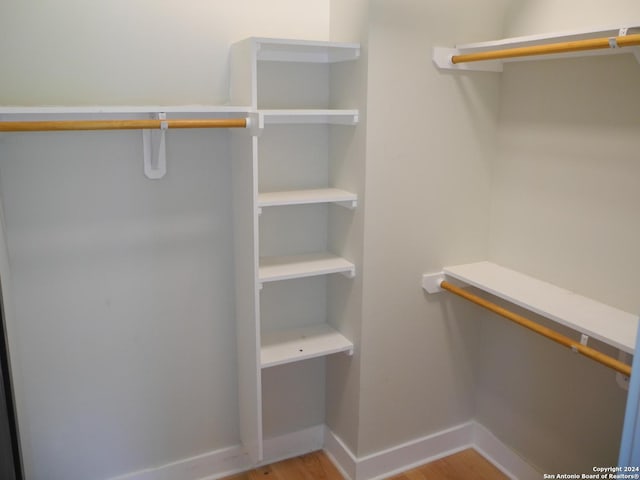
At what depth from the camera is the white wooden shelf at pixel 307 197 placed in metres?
2.01

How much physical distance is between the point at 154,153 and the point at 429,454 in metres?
1.85

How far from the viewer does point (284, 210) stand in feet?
7.63

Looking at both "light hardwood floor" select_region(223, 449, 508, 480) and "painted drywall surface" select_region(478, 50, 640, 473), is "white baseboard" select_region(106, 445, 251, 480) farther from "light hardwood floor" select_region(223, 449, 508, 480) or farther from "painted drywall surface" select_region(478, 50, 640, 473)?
"painted drywall surface" select_region(478, 50, 640, 473)

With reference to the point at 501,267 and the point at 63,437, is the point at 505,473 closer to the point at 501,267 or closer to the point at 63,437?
the point at 501,267

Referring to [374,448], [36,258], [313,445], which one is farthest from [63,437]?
[374,448]

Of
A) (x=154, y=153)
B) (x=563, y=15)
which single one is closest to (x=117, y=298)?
(x=154, y=153)

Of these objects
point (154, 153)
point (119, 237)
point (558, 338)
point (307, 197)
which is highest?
point (154, 153)

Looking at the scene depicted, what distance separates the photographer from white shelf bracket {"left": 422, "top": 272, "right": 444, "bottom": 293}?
2316mm

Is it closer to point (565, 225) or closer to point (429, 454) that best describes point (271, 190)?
point (565, 225)

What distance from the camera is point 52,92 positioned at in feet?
6.14

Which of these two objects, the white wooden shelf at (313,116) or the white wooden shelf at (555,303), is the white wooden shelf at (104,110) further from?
the white wooden shelf at (555,303)

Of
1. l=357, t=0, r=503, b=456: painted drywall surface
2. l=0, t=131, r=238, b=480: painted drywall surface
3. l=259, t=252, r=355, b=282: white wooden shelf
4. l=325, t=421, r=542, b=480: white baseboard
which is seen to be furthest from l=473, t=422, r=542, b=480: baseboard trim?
l=0, t=131, r=238, b=480: painted drywall surface

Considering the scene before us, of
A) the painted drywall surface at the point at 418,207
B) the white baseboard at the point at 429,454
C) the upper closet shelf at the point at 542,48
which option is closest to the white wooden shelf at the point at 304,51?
the painted drywall surface at the point at 418,207

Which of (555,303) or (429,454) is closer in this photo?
(555,303)
